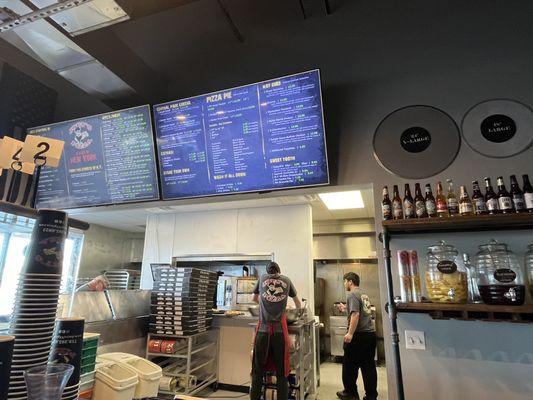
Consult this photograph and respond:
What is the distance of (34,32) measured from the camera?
8.18ft

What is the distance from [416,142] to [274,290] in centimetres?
202

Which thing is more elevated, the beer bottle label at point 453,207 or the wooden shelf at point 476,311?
the beer bottle label at point 453,207

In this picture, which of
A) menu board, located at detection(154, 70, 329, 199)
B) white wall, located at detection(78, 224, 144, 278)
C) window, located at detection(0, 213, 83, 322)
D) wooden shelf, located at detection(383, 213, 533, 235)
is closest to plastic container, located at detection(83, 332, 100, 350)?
window, located at detection(0, 213, 83, 322)

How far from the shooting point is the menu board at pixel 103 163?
9.86 feet

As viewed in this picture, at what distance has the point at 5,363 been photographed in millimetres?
859

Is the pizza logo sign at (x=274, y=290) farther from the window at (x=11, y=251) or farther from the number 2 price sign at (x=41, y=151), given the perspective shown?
the number 2 price sign at (x=41, y=151)

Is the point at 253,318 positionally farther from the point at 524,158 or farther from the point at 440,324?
the point at 524,158

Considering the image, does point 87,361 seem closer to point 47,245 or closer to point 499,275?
point 47,245

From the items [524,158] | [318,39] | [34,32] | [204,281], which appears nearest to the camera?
[524,158]

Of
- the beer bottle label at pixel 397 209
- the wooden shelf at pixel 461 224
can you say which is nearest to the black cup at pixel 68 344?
the wooden shelf at pixel 461 224

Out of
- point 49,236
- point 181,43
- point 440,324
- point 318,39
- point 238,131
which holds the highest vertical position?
point 181,43

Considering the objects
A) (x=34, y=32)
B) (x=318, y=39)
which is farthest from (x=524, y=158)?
(x=34, y=32)

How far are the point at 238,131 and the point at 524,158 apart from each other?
2.01 m

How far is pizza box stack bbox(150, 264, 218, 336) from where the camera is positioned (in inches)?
139
